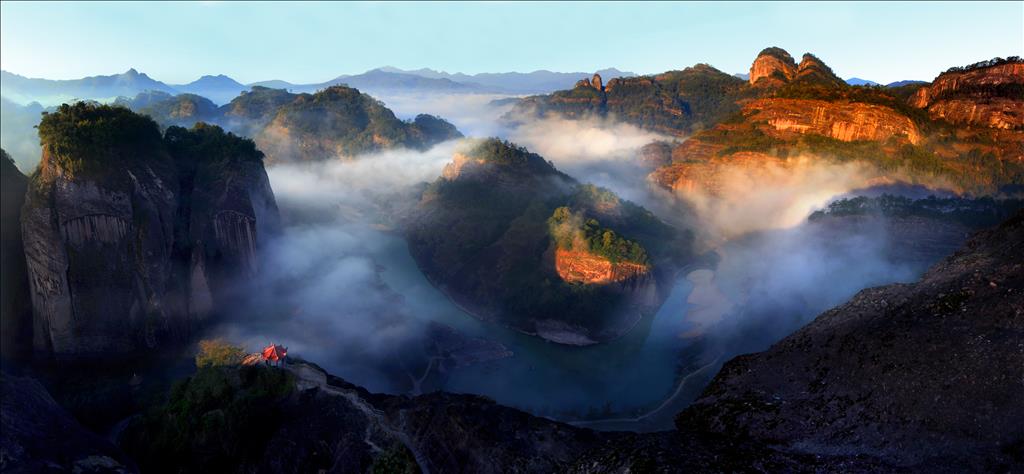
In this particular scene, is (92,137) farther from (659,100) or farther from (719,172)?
(659,100)

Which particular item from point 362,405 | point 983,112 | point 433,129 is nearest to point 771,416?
point 362,405

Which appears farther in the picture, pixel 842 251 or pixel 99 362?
pixel 842 251

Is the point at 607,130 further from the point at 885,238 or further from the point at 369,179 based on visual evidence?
the point at 885,238

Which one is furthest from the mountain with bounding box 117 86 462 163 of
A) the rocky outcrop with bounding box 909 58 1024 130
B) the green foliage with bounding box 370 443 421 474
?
the green foliage with bounding box 370 443 421 474

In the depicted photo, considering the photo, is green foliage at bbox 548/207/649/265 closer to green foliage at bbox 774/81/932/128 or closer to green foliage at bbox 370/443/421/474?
green foliage at bbox 370/443/421/474

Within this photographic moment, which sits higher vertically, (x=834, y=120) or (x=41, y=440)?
(x=834, y=120)

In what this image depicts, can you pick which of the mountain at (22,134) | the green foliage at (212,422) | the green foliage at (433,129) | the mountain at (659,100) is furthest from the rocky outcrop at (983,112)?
the green foliage at (433,129)

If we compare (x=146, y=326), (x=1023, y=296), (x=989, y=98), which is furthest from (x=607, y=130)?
(x=1023, y=296)
